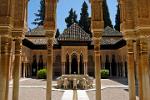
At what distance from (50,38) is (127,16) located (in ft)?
7.75

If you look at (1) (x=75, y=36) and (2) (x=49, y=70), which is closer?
(2) (x=49, y=70)

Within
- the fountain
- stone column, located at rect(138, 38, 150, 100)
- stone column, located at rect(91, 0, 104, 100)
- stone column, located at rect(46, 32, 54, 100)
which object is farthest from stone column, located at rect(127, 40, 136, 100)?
the fountain

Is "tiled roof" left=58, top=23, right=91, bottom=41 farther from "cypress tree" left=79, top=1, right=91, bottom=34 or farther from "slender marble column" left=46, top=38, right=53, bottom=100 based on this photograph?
"slender marble column" left=46, top=38, right=53, bottom=100

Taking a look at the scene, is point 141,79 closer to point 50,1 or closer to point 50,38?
point 50,38

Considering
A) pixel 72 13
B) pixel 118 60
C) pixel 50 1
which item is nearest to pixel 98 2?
pixel 50 1

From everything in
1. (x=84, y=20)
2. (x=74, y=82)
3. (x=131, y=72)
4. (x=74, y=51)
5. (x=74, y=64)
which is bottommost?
(x=74, y=82)

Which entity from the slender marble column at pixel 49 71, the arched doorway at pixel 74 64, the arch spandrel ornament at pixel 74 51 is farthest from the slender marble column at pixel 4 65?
the arched doorway at pixel 74 64

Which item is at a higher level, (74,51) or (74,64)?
(74,51)

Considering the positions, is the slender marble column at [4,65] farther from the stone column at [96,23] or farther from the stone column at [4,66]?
the stone column at [96,23]

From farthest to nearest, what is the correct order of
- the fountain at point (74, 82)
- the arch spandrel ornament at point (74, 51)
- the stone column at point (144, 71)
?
1. the arch spandrel ornament at point (74, 51)
2. the fountain at point (74, 82)
3. the stone column at point (144, 71)

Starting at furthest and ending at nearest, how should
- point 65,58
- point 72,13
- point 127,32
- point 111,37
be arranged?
point 72,13, point 111,37, point 65,58, point 127,32

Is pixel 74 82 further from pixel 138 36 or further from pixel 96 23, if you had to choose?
pixel 138 36

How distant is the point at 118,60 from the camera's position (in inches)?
1281

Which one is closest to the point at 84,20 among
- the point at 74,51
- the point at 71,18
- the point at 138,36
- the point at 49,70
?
the point at 71,18
